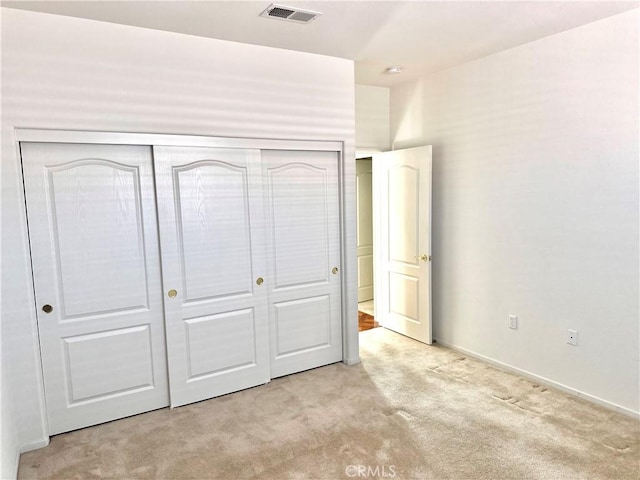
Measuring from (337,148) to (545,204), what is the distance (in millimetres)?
1650

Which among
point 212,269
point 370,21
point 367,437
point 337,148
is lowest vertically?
point 367,437

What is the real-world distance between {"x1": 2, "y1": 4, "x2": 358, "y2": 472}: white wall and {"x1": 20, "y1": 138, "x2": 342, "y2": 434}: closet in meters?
0.12

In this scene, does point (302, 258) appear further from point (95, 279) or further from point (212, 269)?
point (95, 279)

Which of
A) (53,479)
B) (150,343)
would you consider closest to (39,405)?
(53,479)

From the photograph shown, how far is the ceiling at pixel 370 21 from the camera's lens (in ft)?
8.04

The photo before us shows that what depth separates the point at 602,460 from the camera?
2.35 m

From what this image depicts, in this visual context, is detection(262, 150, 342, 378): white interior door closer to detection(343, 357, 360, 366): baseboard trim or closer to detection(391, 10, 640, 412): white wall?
detection(343, 357, 360, 366): baseboard trim

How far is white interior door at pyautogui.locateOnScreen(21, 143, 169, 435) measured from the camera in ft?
8.55

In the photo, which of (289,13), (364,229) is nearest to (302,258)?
(289,13)

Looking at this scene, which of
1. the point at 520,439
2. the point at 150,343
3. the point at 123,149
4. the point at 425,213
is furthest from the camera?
the point at 425,213

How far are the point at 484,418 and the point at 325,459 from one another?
1117mm

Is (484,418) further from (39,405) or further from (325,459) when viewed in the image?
(39,405)

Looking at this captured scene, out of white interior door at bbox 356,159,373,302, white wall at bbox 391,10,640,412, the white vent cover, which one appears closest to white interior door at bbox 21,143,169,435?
the white vent cover

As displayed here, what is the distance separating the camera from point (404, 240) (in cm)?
432
